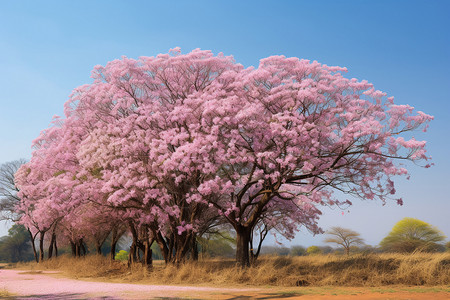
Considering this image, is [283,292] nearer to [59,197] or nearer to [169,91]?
[169,91]

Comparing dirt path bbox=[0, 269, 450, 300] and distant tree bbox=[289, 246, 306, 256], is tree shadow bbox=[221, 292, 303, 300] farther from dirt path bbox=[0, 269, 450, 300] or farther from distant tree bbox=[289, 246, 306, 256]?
distant tree bbox=[289, 246, 306, 256]

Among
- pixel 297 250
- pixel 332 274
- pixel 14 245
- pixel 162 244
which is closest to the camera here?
pixel 332 274

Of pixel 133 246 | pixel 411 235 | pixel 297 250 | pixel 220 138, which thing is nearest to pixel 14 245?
pixel 297 250

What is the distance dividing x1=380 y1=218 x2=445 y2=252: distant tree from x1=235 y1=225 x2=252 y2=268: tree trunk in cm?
2361

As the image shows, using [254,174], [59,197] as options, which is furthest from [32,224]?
[254,174]

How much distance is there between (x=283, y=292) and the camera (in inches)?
638

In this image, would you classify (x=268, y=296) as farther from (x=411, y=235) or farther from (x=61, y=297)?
(x=411, y=235)

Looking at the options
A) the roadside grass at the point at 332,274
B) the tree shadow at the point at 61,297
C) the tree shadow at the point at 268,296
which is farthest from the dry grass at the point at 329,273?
the tree shadow at the point at 61,297

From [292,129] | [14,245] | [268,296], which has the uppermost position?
[292,129]

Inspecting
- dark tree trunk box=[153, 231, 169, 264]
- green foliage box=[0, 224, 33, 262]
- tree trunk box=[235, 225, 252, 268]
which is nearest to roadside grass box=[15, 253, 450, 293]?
tree trunk box=[235, 225, 252, 268]

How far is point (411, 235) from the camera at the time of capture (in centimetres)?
4509

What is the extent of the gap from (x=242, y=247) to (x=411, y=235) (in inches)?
1124

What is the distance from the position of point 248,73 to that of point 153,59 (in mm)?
5482

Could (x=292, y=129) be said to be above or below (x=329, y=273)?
above
